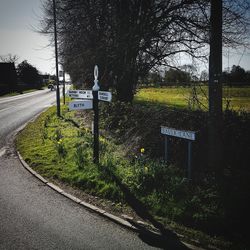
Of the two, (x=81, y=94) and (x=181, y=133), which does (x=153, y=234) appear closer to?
(x=181, y=133)

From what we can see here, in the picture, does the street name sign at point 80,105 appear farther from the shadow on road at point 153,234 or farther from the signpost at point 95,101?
the shadow on road at point 153,234

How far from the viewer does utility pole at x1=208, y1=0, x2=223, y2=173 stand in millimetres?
6402

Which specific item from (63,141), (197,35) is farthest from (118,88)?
(63,141)

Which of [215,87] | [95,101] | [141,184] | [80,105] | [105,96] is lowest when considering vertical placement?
[141,184]

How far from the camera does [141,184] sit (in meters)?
6.52

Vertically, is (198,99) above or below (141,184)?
above

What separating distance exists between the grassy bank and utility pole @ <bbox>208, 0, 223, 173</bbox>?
1.93ft

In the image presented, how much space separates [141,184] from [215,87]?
2.75m

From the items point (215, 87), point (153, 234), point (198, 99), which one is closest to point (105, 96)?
point (215, 87)

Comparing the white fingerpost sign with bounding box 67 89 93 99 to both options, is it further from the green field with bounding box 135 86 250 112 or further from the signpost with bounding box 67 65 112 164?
the green field with bounding box 135 86 250 112

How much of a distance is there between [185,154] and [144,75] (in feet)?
33.1

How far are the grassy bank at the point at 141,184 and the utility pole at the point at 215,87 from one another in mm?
590

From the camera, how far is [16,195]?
256 inches

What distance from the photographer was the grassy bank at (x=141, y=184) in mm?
5176
